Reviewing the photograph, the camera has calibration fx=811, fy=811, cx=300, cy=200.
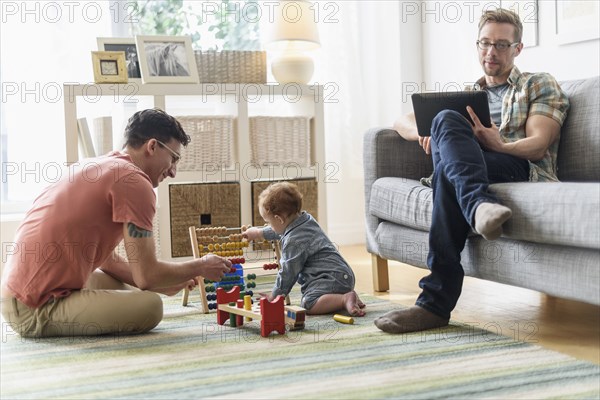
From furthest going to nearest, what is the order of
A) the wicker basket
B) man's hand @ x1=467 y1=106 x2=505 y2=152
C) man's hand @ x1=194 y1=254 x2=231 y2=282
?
1. the wicker basket
2. man's hand @ x1=467 y1=106 x2=505 y2=152
3. man's hand @ x1=194 y1=254 x2=231 y2=282

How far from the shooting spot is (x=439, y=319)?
2.46m

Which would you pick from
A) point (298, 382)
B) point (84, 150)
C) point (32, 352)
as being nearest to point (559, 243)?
point (298, 382)

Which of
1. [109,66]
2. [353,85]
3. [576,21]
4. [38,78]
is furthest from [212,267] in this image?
[353,85]

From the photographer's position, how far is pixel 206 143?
3.84m

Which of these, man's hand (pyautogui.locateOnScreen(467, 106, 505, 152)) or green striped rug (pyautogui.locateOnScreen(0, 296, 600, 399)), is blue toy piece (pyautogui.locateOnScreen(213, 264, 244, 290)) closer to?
green striped rug (pyautogui.locateOnScreen(0, 296, 600, 399))

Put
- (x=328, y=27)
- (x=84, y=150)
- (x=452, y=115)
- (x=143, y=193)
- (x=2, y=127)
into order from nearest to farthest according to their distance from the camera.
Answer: (x=143, y=193) < (x=452, y=115) < (x=84, y=150) < (x=2, y=127) < (x=328, y=27)

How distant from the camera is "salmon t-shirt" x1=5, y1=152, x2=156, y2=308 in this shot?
2.36m

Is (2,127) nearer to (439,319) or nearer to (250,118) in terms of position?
(250,118)

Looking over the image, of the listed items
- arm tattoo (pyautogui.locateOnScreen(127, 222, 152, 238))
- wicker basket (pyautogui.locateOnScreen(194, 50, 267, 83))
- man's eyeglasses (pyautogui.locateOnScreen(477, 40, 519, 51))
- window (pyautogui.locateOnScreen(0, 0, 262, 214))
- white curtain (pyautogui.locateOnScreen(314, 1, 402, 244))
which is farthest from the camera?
white curtain (pyautogui.locateOnScreen(314, 1, 402, 244))

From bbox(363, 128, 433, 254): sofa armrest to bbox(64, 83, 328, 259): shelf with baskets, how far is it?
798mm

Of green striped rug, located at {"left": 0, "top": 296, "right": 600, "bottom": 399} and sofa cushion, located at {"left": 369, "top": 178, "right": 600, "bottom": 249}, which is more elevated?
sofa cushion, located at {"left": 369, "top": 178, "right": 600, "bottom": 249}

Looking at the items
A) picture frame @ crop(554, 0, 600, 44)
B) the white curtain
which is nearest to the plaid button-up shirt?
picture frame @ crop(554, 0, 600, 44)

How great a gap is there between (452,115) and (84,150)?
189 cm

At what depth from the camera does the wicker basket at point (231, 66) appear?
4.04 meters
